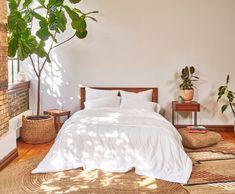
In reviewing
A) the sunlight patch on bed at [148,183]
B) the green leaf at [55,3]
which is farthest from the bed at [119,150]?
the green leaf at [55,3]

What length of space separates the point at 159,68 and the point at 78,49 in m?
1.57

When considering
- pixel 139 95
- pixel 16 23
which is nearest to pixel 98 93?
pixel 139 95

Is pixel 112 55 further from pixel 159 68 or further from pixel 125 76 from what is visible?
pixel 159 68

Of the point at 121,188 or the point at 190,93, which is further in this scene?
the point at 190,93

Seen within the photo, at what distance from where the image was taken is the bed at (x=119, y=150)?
365 centimetres

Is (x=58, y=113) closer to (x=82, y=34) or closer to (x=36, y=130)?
(x=36, y=130)

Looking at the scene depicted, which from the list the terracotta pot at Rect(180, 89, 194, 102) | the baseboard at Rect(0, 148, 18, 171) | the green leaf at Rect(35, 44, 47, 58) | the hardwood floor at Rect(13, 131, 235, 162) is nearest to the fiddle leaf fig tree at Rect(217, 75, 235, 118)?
the terracotta pot at Rect(180, 89, 194, 102)

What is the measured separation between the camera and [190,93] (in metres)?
5.56

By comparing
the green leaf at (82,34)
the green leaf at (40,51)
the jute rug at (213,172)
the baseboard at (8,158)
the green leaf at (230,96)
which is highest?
the green leaf at (82,34)

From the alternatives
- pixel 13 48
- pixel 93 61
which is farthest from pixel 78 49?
pixel 13 48

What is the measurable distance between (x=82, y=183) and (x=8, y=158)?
4.29 ft

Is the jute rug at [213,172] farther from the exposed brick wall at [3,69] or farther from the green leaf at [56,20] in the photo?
the green leaf at [56,20]

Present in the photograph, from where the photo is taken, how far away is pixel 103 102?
528 cm

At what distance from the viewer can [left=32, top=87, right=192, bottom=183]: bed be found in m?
3.65
